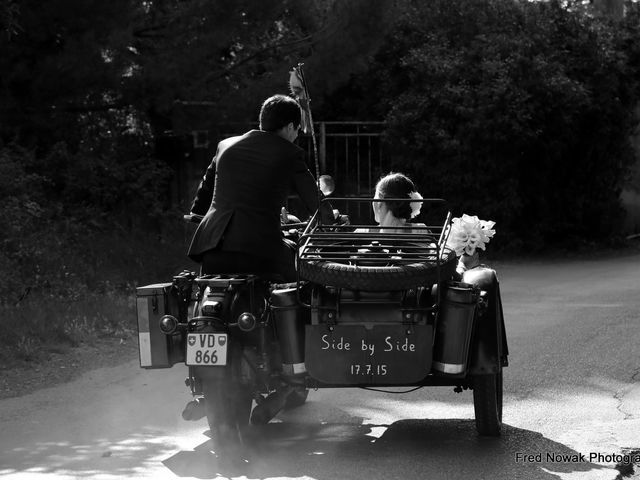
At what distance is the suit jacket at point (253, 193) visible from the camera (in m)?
6.18

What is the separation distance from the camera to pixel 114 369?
886 centimetres

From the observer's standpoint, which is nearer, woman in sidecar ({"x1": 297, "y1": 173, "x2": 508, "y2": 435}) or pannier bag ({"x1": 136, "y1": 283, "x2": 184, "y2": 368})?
woman in sidecar ({"x1": 297, "y1": 173, "x2": 508, "y2": 435})

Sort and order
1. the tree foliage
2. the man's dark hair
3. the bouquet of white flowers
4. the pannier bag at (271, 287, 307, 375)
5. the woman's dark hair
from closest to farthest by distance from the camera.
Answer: the pannier bag at (271, 287, 307, 375)
the man's dark hair
the bouquet of white flowers
the woman's dark hair
the tree foliage

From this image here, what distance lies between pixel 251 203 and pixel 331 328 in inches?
34.3

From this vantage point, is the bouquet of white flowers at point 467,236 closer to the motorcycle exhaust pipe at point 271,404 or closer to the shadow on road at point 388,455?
the shadow on road at point 388,455

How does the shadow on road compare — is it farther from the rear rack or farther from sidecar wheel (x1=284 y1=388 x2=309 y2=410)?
the rear rack

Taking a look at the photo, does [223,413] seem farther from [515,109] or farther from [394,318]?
[515,109]

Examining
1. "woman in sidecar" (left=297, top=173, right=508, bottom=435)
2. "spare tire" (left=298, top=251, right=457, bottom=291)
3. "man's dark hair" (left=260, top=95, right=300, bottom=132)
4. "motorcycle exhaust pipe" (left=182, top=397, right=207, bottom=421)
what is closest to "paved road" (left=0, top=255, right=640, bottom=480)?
"motorcycle exhaust pipe" (left=182, top=397, right=207, bottom=421)

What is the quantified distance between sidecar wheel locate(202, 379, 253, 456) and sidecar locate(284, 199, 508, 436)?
0.43 metres

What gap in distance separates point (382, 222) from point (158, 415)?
1891mm

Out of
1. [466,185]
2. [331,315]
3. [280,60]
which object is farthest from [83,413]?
[466,185]

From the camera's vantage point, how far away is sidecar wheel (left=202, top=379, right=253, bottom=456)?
18.8 feet

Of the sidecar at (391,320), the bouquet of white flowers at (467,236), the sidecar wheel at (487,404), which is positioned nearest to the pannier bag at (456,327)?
the sidecar at (391,320)

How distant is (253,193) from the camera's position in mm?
6203
